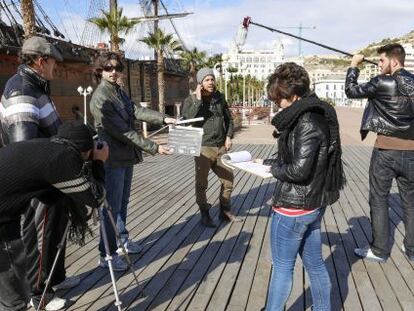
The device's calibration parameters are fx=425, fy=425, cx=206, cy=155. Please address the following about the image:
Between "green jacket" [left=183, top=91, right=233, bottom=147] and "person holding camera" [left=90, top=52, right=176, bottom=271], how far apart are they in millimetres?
1121

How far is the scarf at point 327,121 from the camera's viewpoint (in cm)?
252

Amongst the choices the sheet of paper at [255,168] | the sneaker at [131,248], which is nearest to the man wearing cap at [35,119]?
the sneaker at [131,248]

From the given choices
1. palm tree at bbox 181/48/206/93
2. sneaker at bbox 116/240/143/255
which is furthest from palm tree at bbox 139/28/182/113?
sneaker at bbox 116/240/143/255

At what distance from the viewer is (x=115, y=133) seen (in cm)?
391

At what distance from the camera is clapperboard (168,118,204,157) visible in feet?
14.2

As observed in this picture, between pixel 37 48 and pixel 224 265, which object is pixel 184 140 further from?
pixel 37 48

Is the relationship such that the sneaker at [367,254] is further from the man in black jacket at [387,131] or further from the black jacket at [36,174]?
the black jacket at [36,174]

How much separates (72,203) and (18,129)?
64 centimetres

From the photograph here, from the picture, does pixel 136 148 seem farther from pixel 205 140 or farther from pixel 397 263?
pixel 397 263

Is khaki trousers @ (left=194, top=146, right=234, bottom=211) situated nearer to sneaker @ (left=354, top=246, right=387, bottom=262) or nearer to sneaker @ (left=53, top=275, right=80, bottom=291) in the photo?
sneaker @ (left=354, top=246, right=387, bottom=262)

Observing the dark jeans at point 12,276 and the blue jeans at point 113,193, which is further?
the blue jeans at point 113,193

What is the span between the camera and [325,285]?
9.36 feet

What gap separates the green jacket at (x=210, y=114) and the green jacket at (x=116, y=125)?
123 centimetres

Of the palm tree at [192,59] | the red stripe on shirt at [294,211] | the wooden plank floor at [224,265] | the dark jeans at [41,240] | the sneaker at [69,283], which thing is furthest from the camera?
the palm tree at [192,59]
